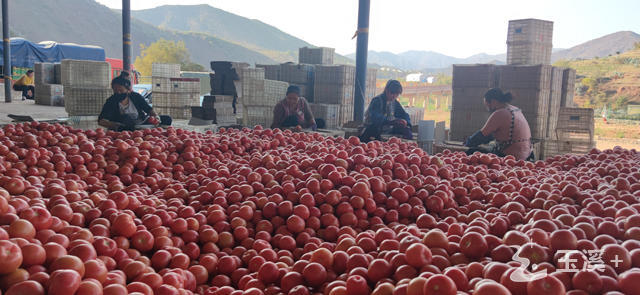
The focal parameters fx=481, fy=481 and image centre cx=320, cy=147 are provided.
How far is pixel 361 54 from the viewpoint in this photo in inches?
310

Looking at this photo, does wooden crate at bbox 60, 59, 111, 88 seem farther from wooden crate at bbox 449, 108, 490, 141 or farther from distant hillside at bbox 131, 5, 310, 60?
distant hillside at bbox 131, 5, 310, 60

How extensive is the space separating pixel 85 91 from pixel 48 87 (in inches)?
308

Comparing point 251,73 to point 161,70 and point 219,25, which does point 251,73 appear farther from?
point 219,25

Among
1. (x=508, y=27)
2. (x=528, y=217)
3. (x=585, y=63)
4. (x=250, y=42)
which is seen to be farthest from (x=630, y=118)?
(x=250, y=42)

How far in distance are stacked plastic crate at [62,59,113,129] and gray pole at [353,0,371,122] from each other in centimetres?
438

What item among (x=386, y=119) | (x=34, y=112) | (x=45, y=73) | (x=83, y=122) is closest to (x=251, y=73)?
(x=83, y=122)

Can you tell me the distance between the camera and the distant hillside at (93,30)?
87.0 metres

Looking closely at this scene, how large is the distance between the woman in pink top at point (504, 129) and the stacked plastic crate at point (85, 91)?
6.08 m

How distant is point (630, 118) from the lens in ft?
93.6

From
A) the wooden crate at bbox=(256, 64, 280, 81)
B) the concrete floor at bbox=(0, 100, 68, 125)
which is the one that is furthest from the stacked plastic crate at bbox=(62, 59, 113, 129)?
the wooden crate at bbox=(256, 64, 280, 81)

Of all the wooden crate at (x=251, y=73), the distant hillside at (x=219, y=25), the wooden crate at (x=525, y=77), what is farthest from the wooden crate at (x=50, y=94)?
the distant hillside at (x=219, y=25)

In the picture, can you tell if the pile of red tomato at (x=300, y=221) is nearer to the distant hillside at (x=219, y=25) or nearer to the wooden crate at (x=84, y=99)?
the wooden crate at (x=84, y=99)

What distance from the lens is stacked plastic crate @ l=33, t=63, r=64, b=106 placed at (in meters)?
15.8

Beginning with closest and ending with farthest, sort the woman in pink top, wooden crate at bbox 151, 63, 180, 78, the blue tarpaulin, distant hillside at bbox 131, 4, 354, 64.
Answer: the woman in pink top → wooden crate at bbox 151, 63, 180, 78 → the blue tarpaulin → distant hillside at bbox 131, 4, 354, 64
